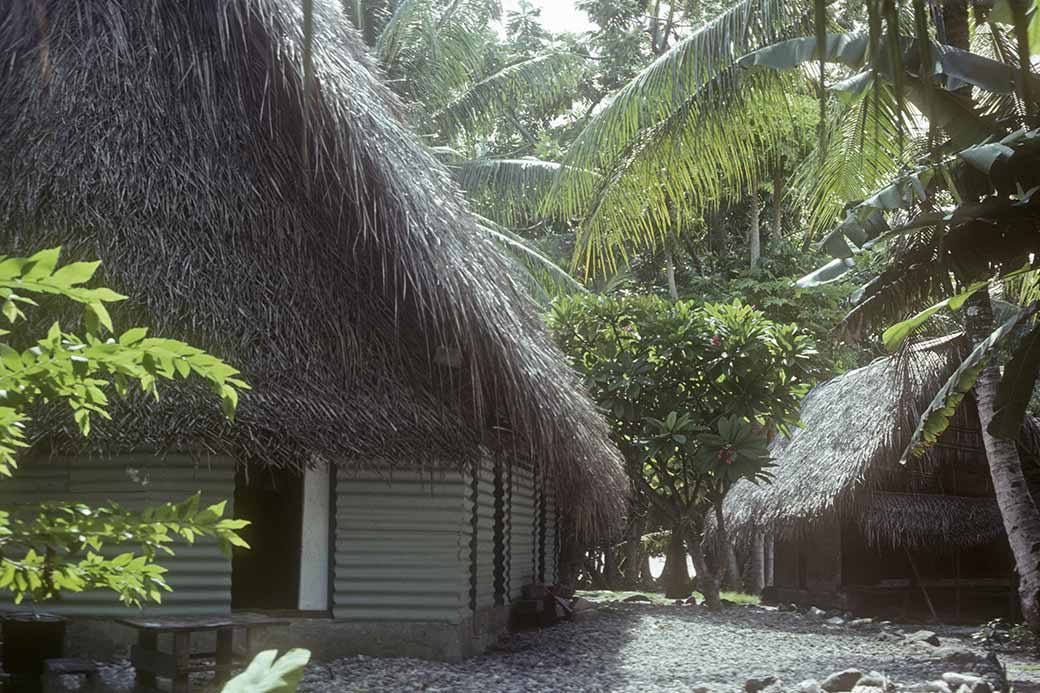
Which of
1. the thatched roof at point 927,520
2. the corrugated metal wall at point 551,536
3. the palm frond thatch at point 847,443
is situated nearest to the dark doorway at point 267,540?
the corrugated metal wall at point 551,536

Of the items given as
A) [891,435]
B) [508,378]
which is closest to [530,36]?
[891,435]

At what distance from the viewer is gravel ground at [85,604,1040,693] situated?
7758 mm

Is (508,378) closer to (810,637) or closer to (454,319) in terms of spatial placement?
(454,319)

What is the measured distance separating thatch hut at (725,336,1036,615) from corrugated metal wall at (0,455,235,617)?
7.60 m

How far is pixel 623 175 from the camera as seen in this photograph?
9.94 m

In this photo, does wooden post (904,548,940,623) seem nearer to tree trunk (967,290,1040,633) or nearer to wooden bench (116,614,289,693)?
tree trunk (967,290,1040,633)

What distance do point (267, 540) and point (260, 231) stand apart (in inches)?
116

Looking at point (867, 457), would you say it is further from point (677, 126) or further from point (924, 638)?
point (677, 126)

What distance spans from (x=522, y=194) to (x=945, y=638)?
7952 millimetres

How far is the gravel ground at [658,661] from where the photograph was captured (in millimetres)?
7758

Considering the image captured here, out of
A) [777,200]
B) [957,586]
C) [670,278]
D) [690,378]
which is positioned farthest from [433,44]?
[957,586]

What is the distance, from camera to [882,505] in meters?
14.2

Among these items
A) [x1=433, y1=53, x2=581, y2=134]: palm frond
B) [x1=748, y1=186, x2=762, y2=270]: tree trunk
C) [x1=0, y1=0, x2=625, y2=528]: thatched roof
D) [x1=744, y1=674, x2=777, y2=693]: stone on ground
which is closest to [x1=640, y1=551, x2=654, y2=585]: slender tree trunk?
[x1=748, y1=186, x2=762, y2=270]: tree trunk

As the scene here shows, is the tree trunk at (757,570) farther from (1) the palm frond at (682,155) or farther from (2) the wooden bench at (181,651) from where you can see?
(2) the wooden bench at (181,651)
